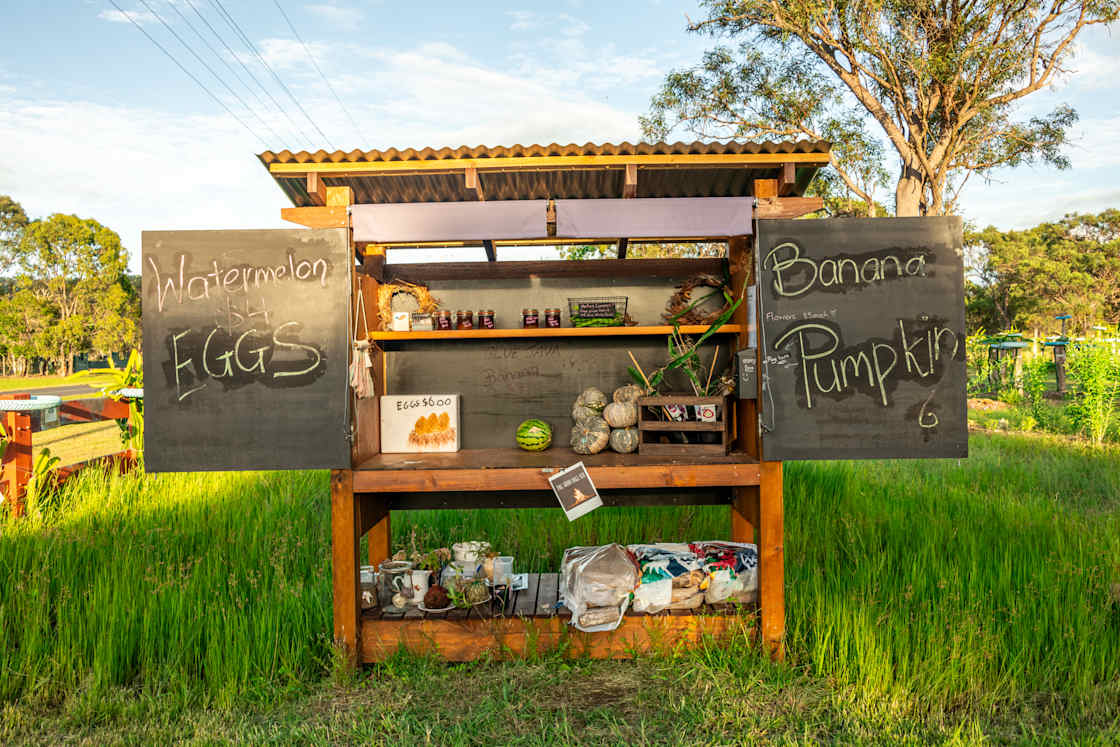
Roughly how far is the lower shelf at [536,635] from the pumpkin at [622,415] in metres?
0.98

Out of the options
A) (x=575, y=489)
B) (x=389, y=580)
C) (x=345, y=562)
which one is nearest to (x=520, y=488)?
(x=575, y=489)

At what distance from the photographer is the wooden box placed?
3.42 m

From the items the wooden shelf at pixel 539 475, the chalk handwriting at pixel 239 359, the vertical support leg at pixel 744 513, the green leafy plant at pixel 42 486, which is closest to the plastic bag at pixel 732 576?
the vertical support leg at pixel 744 513

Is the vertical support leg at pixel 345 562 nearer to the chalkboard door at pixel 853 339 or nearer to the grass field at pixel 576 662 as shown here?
the grass field at pixel 576 662

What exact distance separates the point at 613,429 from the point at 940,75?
12254 millimetres

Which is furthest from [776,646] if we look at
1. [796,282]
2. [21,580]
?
[21,580]

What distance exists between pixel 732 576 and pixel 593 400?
1.17 meters

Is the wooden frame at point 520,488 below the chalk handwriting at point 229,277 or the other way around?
below

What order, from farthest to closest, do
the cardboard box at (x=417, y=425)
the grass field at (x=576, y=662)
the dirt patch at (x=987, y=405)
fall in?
the dirt patch at (x=987, y=405) < the cardboard box at (x=417, y=425) < the grass field at (x=576, y=662)

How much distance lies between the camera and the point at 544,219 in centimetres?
328

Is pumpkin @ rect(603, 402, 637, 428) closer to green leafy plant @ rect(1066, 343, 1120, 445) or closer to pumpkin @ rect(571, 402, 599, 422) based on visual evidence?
pumpkin @ rect(571, 402, 599, 422)

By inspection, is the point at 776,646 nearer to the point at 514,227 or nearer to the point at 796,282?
the point at 796,282

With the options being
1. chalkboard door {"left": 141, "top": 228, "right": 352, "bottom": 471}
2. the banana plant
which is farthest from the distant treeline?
chalkboard door {"left": 141, "top": 228, "right": 352, "bottom": 471}

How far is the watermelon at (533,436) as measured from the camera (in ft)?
12.2
